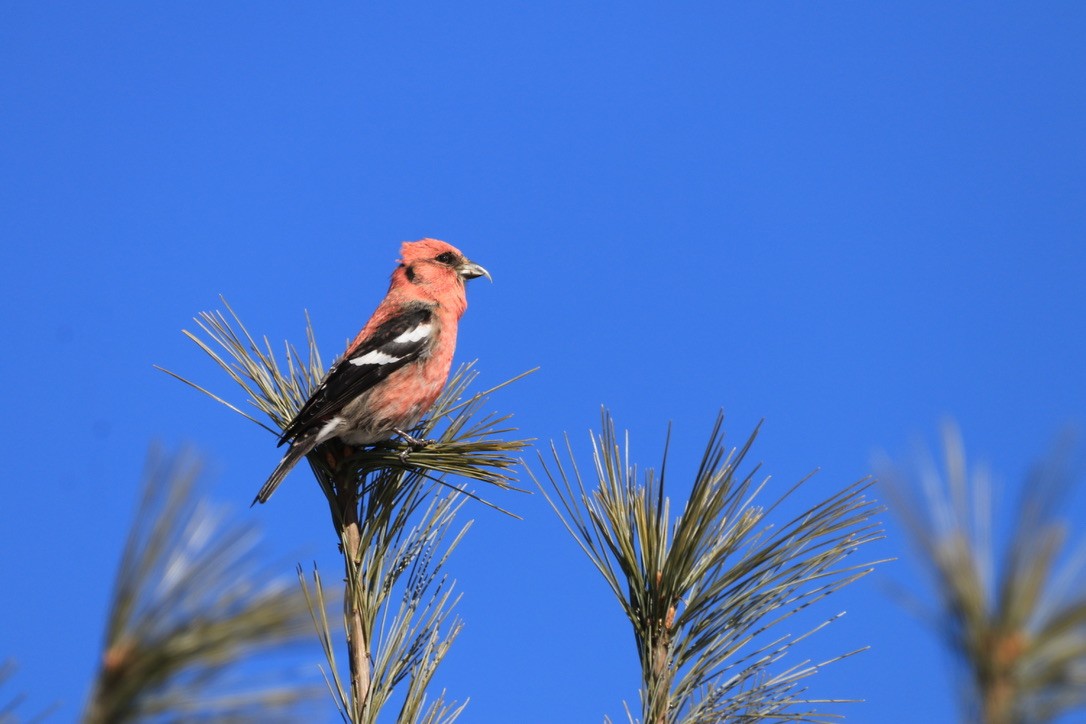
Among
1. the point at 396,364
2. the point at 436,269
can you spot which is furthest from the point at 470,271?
the point at 396,364

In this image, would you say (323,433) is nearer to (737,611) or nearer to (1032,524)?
(737,611)

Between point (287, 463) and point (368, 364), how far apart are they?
31.6 inches

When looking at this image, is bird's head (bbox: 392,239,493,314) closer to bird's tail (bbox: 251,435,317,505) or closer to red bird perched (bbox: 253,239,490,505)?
red bird perched (bbox: 253,239,490,505)

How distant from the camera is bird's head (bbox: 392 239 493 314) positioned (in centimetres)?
555

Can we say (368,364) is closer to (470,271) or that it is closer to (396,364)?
(396,364)

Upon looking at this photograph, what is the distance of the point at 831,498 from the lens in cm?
228

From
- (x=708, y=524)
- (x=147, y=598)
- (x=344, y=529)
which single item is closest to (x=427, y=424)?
(x=344, y=529)

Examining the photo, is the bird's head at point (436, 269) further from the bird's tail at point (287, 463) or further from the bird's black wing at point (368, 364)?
the bird's tail at point (287, 463)

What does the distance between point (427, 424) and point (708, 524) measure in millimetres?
1666

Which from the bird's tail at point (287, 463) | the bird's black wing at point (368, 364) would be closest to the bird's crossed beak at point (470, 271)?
the bird's black wing at point (368, 364)

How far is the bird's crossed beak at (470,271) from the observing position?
5.71 m

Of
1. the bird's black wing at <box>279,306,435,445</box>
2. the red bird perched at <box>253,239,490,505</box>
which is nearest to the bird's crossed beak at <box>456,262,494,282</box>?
the red bird perched at <box>253,239,490,505</box>

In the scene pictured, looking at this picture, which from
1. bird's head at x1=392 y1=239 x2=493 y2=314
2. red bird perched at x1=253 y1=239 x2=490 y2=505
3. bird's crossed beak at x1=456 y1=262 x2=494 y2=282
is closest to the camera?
red bird perched at x1=253 y1=239 x2=490 y2=505

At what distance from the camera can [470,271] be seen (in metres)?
5.72
